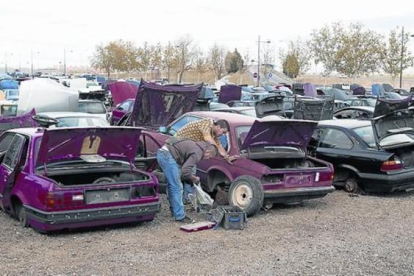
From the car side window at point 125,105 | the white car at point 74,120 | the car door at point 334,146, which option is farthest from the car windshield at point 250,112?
the car door at point 334,146

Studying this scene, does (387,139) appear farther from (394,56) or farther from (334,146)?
(394,56)

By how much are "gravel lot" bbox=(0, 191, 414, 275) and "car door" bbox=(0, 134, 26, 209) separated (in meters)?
0.35

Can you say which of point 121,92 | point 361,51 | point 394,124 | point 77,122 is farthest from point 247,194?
point 361,51

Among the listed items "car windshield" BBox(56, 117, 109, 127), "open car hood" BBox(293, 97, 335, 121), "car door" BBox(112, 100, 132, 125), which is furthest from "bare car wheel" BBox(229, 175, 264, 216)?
"car door" BBox(112, 100, 132, 125)

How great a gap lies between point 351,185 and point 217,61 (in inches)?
2702

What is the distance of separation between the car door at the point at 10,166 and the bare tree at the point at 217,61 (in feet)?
230

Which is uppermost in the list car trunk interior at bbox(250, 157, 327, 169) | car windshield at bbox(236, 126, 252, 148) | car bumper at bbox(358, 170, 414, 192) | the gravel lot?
car windshield at bbox(236, 126, 252, 148)

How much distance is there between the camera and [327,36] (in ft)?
192

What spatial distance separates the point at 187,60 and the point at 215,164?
6712cm

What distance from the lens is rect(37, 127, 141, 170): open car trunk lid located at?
7098 millimetres

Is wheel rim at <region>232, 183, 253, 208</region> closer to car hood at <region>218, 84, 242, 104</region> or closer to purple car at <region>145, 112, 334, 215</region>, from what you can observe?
purple car at <region>145, 112, 334, 215</region>

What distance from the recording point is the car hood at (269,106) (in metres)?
16.4

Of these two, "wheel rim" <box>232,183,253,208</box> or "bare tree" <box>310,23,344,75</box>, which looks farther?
"bare tree" <box>310,23,344,75</box>

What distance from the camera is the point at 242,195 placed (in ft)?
27.6
